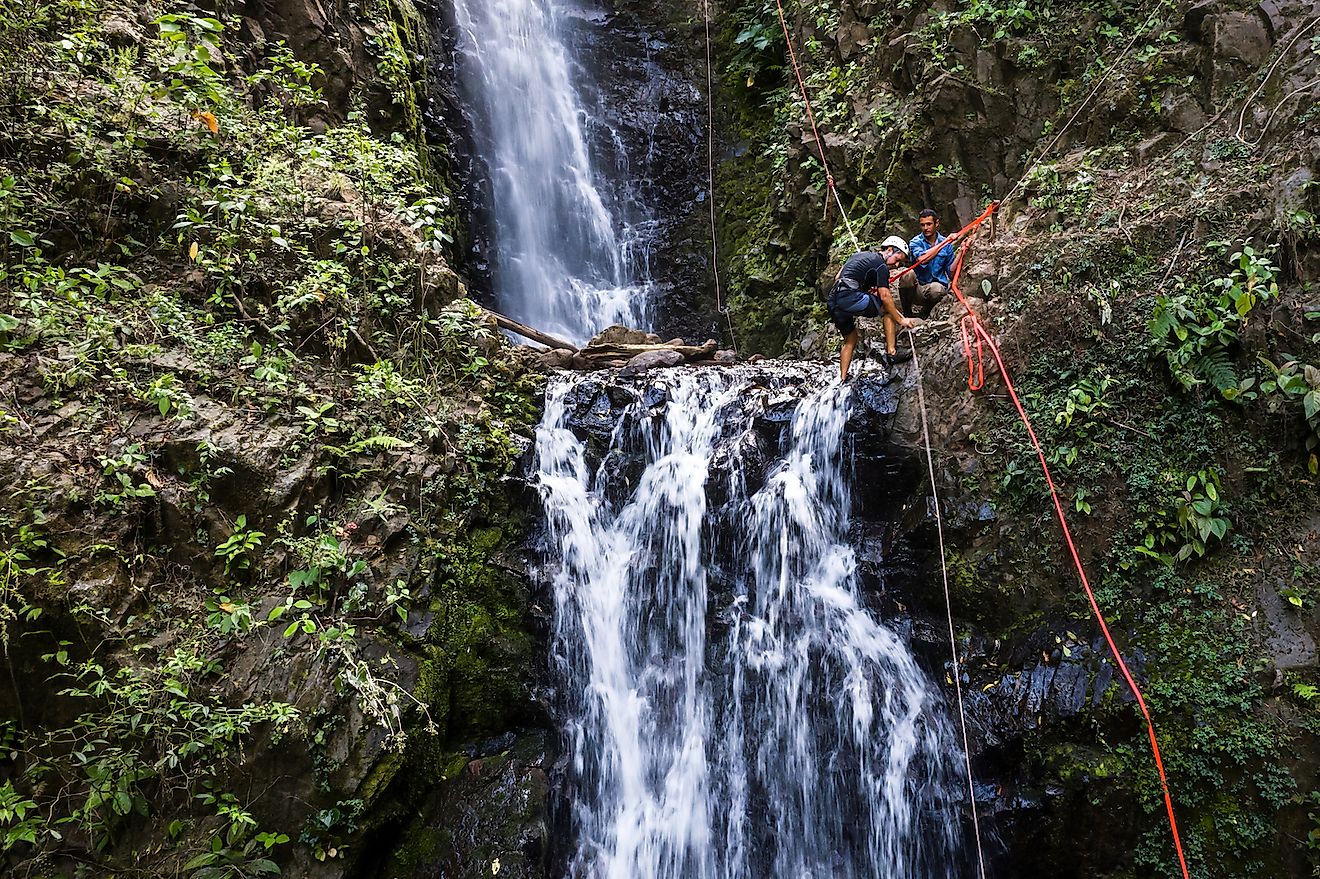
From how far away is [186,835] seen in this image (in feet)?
12.3

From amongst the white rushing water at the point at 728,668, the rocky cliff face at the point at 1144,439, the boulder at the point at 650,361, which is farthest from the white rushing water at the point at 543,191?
the rocky cliff face at the point at 1144,439

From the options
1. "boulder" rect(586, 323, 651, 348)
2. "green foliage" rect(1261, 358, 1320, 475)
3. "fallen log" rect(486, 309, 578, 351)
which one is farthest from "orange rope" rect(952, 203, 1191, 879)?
"fallen log" rect(486, 309, 578, 351)

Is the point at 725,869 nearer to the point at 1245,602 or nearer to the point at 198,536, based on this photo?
the point at 1245,602

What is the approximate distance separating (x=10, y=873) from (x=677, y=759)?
3.98m

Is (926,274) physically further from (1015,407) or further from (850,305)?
(1015,407)

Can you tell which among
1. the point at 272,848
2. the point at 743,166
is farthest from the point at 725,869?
the point at 743,166

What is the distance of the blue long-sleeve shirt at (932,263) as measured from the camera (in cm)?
724

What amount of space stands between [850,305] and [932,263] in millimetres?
1507

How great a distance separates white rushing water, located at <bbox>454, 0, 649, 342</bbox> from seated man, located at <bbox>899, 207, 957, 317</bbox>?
461 centimetres

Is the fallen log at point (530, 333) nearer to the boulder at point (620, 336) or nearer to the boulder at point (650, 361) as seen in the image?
the boulder at point (620, 336)

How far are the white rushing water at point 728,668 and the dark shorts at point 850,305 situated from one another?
0.67m

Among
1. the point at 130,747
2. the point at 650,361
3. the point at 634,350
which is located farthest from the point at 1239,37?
the point at 130,747

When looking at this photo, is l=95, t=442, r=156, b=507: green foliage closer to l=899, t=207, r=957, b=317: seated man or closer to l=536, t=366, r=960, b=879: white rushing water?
l=536, t=366, r=960, b=879: white rushing water

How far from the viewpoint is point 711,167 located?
11.9m
